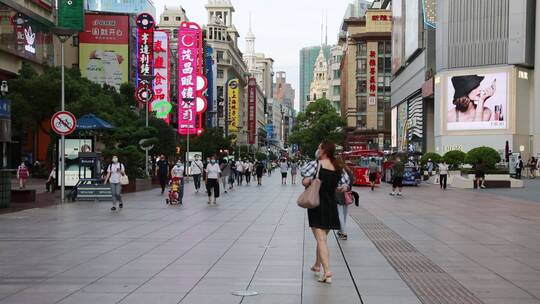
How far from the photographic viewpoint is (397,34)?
8419 cm

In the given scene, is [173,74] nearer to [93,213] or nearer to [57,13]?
[57,13]

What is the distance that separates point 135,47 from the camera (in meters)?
65.6

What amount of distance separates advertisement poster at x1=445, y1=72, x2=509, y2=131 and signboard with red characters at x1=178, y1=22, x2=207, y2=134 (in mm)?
24413

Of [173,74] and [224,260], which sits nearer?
[224,260]

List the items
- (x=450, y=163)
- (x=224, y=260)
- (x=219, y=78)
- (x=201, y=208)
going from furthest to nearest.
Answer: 1. (x=219, y=78)
2. (x=450, y=163)
3. (x=201, y=208)
4. (x=224, y=260)

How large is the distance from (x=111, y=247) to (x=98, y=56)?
2186 inches

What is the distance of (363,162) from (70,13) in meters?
26.3

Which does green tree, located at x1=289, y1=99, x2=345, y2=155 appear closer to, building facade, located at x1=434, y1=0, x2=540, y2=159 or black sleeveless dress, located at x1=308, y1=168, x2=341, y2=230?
building facade, located at x1=434, y1=0, x2=540, y2=159

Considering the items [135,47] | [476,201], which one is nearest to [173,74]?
[135,47]

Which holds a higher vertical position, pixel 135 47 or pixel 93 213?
pixel 135 47

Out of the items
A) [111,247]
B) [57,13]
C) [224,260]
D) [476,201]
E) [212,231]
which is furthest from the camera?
[57,13]

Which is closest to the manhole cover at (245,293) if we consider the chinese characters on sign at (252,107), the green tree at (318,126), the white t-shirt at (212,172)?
the white t-shirt at (212,172)

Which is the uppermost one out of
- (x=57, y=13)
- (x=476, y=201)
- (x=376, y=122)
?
(x=57, y=13)

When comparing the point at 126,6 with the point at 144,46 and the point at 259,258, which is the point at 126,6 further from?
the point at 259,258
